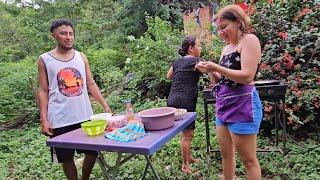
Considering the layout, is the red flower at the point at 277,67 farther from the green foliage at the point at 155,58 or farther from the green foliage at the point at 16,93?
the green foliage at the point at 16,93

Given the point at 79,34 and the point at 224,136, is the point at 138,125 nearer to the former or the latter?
the point at 224,136

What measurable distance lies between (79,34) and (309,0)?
870 cm

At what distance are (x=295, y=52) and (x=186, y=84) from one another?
1744 mm

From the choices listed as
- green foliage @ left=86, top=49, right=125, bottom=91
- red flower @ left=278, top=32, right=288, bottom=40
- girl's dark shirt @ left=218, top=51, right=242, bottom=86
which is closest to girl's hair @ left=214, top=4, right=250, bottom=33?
girl's dark shirt @ left=218, top=51, right=242, bottom=86

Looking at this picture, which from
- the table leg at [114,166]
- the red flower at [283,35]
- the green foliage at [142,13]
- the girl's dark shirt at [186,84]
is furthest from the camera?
the green foliage at [142,13]

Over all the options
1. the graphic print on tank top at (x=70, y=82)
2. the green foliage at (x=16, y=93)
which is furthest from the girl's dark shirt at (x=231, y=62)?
the green foliage at (x=16, y=93)

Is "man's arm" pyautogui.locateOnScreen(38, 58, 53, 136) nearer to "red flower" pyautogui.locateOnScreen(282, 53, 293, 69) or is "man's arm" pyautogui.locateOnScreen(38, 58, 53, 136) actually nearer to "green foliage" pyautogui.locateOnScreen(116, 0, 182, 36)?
"red flower" pyautogui.locateOnScreen(282, 53, 293, 69)

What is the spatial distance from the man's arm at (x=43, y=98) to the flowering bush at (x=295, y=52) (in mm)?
2675

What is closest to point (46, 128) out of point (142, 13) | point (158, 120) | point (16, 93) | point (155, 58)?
point (158, 120)

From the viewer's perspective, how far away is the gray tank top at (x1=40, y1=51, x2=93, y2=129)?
2568 millimetres

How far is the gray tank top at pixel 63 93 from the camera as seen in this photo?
8.43 feet

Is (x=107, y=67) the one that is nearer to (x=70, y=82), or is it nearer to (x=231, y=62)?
(x=70, y=82)

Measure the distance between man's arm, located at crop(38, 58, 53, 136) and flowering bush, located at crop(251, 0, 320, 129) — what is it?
268cm

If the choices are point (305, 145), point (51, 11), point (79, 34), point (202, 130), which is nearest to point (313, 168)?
point (305, 145)
